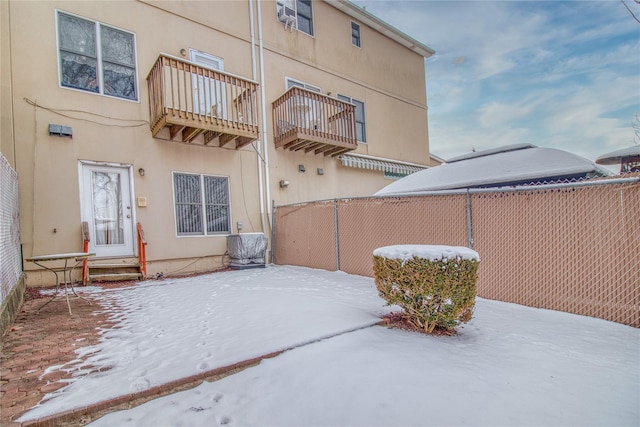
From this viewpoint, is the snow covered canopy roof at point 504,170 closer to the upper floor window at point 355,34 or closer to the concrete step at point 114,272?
the concrete step at point 114,272

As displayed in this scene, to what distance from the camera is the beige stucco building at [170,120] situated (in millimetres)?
6039

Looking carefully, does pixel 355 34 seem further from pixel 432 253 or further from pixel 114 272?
pixel 432 253

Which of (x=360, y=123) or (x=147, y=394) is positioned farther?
(x=360, y=123)

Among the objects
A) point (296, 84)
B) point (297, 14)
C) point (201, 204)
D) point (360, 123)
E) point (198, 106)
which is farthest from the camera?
point (360, 123)

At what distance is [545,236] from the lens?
4.07m

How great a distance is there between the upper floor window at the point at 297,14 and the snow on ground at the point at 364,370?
30.9ft

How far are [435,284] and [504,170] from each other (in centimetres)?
417

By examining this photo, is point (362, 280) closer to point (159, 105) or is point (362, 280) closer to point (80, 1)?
point (159, 105)

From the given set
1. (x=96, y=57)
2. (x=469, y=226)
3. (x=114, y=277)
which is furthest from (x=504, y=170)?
(x=96, y=57)

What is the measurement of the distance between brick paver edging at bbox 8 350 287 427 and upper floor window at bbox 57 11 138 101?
6.97 metres

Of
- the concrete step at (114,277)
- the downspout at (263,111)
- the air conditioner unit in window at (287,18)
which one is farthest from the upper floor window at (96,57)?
the air conditioner unit in window at (287,18)

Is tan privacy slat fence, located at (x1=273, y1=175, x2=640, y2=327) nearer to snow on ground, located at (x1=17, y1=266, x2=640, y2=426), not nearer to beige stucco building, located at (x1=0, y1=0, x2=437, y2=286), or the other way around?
snow on ground, located at (x1=17, y1=266, x2=640, y2=426)

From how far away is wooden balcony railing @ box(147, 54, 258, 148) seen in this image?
6.80 m

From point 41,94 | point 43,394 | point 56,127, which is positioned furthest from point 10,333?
point 41,94
